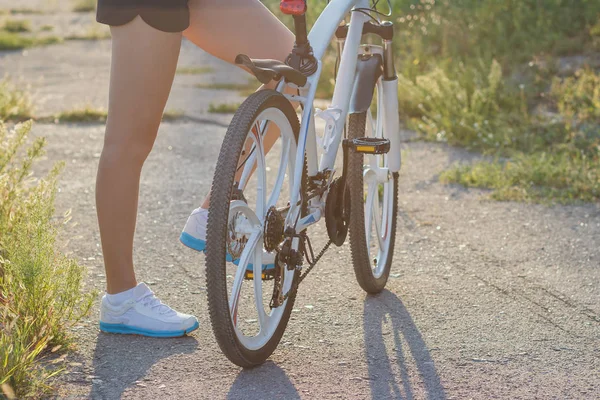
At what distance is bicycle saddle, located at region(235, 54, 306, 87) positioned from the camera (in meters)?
2.68

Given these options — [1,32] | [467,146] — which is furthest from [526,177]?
[1,32]

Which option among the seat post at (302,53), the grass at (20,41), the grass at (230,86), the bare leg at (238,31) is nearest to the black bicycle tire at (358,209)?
the bare leg at (238,31)

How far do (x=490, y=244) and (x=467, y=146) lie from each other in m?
2.09

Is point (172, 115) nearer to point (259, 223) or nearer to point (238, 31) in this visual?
point (238, 31)

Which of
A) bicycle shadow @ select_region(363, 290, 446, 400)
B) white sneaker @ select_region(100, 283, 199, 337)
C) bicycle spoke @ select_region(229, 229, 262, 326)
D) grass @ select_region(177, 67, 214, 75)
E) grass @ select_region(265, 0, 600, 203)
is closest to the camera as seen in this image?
bicycle spoke @ select_region(229, 229, 262, 326)

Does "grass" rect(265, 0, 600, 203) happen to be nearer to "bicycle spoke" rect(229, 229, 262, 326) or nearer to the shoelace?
the shoelace

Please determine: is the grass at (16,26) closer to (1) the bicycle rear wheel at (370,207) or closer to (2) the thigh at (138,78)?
(1) the bicycle rear wheel at (370,207)

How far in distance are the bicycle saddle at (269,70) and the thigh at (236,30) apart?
297mm

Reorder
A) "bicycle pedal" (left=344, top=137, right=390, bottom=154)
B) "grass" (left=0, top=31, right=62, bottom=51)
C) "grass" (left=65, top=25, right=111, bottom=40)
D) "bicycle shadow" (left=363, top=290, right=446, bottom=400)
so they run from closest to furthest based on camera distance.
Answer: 1. "bicycle shadow" (left=363, top=290, right=446, bottom=400)
2. "bicycle pedal" (left=344, top=137, right=390, bottom=154)
3. "grass" (left=0, top=31, right=62, bottom=51)
4. "grass" (left=65, top=25, right=111, bottom=40)

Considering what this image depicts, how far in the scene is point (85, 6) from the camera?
1617 cm

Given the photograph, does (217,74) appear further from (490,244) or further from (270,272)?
(270,272)

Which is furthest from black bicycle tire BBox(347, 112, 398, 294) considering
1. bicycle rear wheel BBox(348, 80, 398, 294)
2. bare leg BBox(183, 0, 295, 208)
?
bare leg BBox(183, 0, 295, 208)

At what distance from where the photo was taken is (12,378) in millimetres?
2615

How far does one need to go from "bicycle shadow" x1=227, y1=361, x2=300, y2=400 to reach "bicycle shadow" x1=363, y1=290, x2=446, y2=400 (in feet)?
0.83
